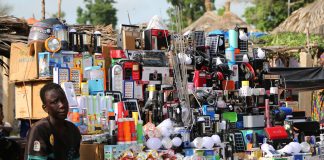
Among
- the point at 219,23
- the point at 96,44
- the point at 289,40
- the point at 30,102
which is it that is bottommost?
the point at 30,102

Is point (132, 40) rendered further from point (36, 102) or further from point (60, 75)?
point (36, 102)

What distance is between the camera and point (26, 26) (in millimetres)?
9570

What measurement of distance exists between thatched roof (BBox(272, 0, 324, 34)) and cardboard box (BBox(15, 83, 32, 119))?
36.4 feet

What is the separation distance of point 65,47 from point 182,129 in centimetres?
185

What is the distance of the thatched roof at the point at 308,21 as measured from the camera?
58.9 feet

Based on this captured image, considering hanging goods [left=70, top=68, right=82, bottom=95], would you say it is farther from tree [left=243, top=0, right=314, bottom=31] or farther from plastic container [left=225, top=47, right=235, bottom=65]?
tree [left=243, top=0, right=314, bottom=31]

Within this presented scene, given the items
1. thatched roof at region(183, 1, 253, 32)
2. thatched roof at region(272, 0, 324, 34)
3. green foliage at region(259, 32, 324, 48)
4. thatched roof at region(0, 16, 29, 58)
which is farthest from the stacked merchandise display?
thatched roof at region(183, 1, 253, 32)

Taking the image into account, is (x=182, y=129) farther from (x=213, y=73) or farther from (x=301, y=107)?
(x=301, y=107)

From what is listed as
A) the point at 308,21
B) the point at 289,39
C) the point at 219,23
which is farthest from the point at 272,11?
the point at 289,39

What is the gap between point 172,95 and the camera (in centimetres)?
849

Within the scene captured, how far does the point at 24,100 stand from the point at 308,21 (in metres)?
12.5

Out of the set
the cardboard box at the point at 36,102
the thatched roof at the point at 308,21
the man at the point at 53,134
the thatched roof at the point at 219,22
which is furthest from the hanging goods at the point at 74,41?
the thatched roof at the point at 219,22

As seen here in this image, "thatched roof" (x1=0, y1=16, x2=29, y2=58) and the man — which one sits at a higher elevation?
"thatched roof" (x1=0, y1=16, x2=29, y2=58)

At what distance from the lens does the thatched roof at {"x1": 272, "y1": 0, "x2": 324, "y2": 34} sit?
1795 cm
